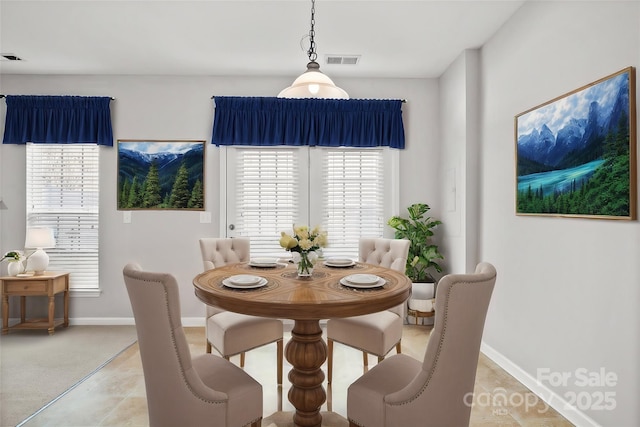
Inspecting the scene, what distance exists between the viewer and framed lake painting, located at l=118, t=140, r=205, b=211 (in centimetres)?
412

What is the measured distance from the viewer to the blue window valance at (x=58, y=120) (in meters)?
4.02

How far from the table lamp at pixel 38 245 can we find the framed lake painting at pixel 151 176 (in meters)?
0.74

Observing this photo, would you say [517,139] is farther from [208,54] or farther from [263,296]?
[208,54]

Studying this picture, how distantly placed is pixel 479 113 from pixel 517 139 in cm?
76

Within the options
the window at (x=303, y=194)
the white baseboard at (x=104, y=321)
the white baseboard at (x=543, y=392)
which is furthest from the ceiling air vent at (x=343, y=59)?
the white baseboard at (x=104, y=321)

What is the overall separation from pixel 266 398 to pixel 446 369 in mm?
1504

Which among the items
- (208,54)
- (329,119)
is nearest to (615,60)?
(329,119)

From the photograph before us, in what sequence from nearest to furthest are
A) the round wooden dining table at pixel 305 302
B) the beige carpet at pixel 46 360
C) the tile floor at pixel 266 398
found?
the round wooden dining table at pixel 305 302 < the tile floor at pixel 266 398 < the beige carpet at pixel 46 360

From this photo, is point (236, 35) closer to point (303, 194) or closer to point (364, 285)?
point (303, 194)

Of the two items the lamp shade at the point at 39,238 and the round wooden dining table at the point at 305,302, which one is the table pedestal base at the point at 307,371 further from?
the lamp shade at the point at 39,238

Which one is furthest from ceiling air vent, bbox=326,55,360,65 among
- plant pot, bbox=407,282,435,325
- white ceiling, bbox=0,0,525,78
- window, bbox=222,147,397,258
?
plant pot, bbox=407,282,435,325

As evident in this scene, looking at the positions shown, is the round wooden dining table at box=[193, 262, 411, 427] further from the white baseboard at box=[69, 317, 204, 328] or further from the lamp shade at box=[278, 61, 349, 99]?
the white baseboard at box=[69, 317, 204, 328]

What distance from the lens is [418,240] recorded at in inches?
153

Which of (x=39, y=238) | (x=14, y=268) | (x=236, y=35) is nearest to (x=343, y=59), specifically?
(x=236, y=35)
